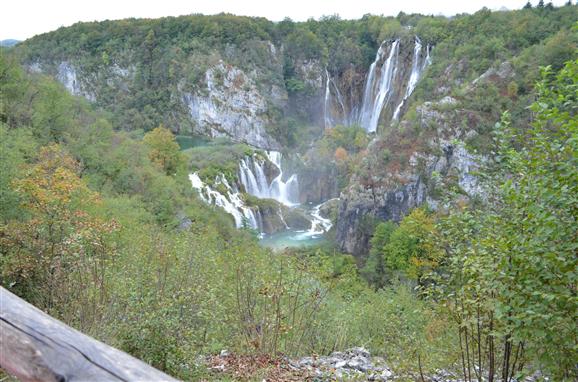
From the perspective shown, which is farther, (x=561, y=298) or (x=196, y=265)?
(x=196, y=265)

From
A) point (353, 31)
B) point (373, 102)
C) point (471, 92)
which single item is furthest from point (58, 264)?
point (353, 31)

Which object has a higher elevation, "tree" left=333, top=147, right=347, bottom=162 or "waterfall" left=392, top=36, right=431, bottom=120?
"waterfall" left=392, top=36, right=431, bottom=120

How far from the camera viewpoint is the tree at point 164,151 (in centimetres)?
3938

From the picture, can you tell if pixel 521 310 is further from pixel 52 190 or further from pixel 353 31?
pixel 353 31

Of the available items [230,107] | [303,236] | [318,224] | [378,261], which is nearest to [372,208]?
[303,236]

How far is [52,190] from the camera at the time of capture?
959 centimetres

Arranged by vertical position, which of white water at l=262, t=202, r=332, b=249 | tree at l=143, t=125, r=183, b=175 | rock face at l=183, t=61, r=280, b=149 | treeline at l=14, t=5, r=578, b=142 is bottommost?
white water at l=262, t=202, r=332, b=249

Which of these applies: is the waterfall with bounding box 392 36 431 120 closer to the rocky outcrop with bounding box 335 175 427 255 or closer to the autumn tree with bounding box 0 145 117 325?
the rocky outcrop with bounding box 335 175 427 255

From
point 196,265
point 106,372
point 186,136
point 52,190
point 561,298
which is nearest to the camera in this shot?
point 106,372

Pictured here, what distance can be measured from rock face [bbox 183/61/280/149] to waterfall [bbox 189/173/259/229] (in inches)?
1776

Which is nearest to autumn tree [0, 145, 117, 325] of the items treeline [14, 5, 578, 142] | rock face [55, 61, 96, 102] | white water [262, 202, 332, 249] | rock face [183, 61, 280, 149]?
white water [262, 202, 332, 249]

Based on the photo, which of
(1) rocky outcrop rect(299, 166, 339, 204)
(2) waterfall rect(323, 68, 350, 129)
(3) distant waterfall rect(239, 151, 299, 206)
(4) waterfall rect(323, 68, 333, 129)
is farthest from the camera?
(4) waterfall rect(323, 68, 333, 129)

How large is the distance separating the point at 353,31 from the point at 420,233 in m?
97.0

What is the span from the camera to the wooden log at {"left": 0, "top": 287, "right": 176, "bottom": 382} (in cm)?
A: 157
